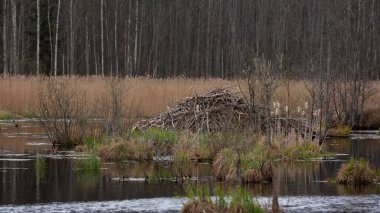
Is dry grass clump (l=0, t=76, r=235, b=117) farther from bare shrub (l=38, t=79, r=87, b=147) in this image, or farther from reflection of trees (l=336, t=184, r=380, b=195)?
reflection of trees (l=336, t=184, r=380, b=195)

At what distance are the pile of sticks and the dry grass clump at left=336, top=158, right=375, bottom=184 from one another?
7.86 meters

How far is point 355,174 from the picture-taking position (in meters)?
18.2

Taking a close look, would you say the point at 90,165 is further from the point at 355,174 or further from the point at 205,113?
the point at 205,113

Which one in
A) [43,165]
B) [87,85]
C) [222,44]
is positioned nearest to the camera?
[43,165]

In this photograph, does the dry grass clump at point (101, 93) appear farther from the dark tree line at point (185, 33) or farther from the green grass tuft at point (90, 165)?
the dark tree line at point (185, 33)

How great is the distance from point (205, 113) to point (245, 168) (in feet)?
25.8

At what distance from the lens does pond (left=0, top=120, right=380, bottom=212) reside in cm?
1509

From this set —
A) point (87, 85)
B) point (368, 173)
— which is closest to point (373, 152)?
point (368, 173)

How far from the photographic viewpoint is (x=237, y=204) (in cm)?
1269

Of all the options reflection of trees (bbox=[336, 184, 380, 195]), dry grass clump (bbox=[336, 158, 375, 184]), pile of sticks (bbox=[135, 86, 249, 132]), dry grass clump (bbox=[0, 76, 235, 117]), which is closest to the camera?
reflection of trees (bbox=[336, 184, 380, 195])

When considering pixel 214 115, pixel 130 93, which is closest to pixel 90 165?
pixel 214 115

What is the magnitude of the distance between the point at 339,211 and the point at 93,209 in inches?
167

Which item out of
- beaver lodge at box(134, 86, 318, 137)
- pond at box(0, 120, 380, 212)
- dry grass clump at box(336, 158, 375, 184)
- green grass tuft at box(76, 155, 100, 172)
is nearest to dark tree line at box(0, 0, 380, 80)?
beaver lodge at box(134, 86, 318, 137)

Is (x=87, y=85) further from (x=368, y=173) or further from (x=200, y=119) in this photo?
(x=368, y=173)
